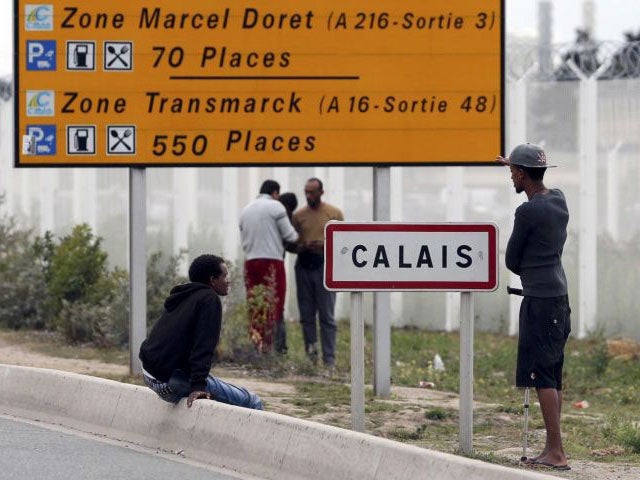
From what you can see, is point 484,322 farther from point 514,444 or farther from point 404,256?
point 404,256

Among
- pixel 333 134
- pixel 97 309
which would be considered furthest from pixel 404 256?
pixel 97 309

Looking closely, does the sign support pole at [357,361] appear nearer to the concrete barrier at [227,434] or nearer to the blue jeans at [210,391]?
the concrete barrier at [227,434]

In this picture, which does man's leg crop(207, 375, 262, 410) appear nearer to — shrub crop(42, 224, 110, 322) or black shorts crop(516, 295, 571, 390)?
black shorts crop(516, 295, 571, 390)

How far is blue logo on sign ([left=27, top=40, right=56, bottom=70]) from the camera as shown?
42.1 feet

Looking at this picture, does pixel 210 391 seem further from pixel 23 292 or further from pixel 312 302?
pixel 23 292

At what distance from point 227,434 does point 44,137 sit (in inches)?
156

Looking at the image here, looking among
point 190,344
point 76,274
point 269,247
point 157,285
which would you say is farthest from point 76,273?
point 190,344

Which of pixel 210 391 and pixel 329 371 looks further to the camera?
pixel 329 371

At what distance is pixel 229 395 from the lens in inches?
411

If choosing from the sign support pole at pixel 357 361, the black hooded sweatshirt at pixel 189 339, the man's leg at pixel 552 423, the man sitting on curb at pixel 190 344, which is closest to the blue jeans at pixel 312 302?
the man sitting on curb at pixel 190 344

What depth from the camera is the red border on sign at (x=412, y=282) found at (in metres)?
9.48

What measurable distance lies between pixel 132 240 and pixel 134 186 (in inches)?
17.9

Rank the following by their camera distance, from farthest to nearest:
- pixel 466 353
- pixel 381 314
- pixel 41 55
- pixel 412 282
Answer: pixel 381 314 → pixel 41 55 → pixel 412 282 → pixel 466 353

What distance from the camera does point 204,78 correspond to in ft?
42.4
